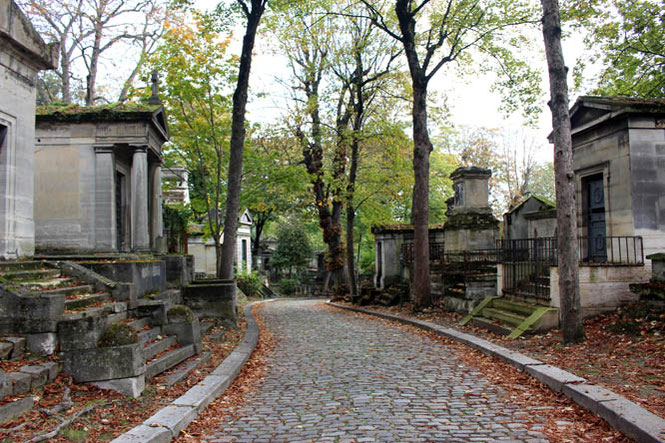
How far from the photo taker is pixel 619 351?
25.5 ft

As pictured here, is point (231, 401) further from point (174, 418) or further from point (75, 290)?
point (75, 290)

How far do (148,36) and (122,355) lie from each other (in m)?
24.1

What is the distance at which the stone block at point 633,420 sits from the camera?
14.3 ft

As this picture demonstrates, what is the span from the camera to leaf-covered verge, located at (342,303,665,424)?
5.89 meters

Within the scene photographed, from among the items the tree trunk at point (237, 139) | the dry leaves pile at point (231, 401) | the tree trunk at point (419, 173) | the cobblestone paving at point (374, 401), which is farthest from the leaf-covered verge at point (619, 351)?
the tree trunk at point (237, 139)

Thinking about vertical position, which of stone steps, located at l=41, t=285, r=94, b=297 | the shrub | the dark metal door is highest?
the dark metal door

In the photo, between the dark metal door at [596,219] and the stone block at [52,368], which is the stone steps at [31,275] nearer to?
the stone block at [52,368]

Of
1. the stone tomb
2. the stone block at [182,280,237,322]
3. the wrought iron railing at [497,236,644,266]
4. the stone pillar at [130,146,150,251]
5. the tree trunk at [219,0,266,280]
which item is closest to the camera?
the wrought iron railing at [497,236,644,266]

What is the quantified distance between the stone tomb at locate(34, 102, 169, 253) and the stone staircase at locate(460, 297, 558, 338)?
880cm

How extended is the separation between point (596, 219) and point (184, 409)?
1097 centimetres

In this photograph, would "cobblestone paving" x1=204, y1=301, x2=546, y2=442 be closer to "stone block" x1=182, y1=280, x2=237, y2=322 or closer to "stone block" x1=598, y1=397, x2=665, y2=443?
"stone block" x1=598, y1=397, x2=665, y2=443

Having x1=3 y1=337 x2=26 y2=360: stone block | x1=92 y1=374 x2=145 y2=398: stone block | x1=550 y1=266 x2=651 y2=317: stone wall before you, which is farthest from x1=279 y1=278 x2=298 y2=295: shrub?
x1=3 y1=337 x2=26 y2=360: stone block

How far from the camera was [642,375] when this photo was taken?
6.38 metres

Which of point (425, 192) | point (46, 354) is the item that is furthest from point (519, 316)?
point (46, 354)
